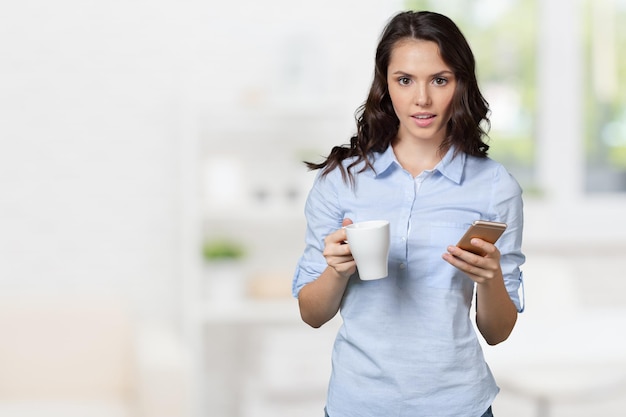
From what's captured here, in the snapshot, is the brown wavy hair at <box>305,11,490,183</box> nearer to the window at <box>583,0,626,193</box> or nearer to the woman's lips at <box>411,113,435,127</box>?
the woman's lips at <box>411,113,435,127</box>

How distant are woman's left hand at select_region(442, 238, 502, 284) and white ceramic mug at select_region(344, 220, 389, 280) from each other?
5 centimetres

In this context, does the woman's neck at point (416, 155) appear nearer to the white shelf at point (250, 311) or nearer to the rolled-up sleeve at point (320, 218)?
the rolled-up sleeve at point (320, 218)

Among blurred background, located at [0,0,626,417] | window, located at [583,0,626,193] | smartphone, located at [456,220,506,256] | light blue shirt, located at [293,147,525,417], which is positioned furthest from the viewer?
window, located at [583,0,626,193]

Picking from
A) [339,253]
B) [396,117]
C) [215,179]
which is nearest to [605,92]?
[215,179]

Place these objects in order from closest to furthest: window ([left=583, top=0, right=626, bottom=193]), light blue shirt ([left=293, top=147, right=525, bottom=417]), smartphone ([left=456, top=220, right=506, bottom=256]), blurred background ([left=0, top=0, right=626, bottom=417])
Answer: smartphone ([left=456, top=220, right=506, bottom=256])
light blue shirt ([left=293, top=147, right=525, bottom=417])
blurred background ([left=0, top=0, right=626, bottom=417])
window ([left=583, top=0, right=626, bottom=193])

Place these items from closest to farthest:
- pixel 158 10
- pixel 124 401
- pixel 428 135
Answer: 1. pixel 428 135
2. pixel 124 401
3. pixel 158 10

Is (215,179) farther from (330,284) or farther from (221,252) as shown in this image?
(330,284)

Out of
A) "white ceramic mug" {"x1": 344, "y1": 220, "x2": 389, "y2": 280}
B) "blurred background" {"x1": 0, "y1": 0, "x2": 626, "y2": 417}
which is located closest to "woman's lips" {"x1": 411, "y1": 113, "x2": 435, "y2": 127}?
"white ceramic mug" {"x1": 344, "y1": 220, "x2": 389, "y2": 280}

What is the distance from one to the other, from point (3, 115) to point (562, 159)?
102 inches

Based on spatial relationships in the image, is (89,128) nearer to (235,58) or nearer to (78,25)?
(78,25)

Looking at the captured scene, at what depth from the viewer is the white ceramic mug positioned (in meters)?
0.79

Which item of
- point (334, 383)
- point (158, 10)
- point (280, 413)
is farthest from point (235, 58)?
point (334, 383)

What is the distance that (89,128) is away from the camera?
3861 millimetres

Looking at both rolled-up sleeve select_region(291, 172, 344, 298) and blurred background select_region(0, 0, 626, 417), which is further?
blurred background select_region(0, 0, 626, 417)
